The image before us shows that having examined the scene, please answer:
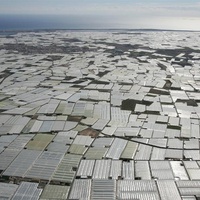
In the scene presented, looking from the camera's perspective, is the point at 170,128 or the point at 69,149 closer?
the point at 69,149

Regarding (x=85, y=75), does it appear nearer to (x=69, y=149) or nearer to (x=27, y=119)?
(x=27, y=119)

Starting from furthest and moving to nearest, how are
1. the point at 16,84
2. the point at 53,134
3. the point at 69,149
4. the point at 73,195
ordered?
the point at 16,84 → the point at 53,134 → the point at 69,149 → the point at 73,195

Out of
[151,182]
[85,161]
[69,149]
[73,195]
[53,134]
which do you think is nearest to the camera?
[73,195]

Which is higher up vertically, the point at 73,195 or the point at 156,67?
the point at 73,195

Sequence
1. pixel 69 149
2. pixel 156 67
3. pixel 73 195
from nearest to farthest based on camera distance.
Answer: pixel 73 195 → pixel 69 149 → pixel 156 67

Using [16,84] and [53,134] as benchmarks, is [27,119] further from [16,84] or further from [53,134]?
[16,84]

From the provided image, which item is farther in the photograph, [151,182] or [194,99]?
[194,99]

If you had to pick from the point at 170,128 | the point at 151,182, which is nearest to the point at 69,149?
the point at 151,182

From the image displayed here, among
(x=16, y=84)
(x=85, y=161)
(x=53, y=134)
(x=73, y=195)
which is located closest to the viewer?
(x=73, y=195)

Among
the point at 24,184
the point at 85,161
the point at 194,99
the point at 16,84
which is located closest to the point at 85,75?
the point at 16,84
